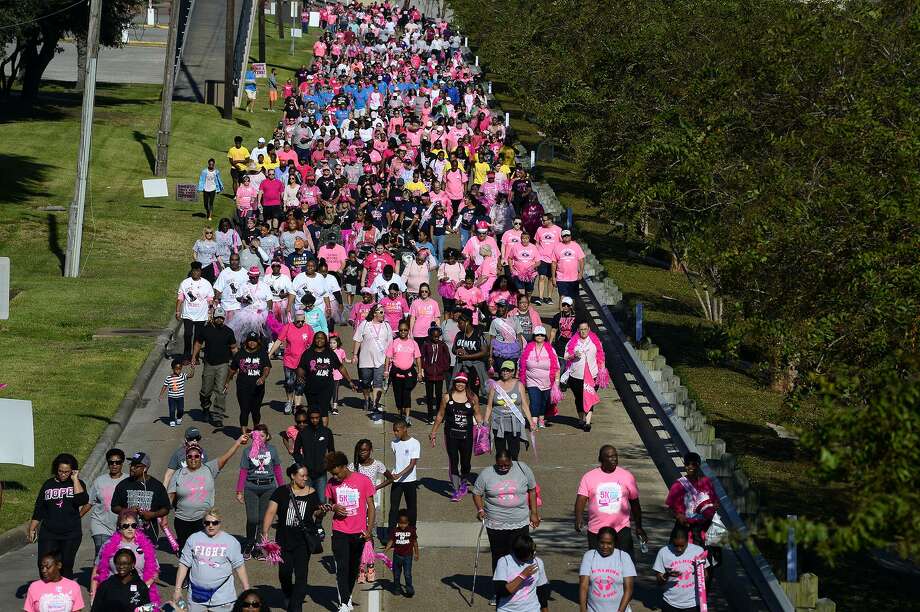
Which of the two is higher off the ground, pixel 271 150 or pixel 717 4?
pixel 717 4

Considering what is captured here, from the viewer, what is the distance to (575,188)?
161ft

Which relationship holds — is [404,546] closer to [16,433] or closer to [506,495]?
[506,495]

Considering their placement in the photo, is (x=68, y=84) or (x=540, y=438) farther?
(x=68, y=84)

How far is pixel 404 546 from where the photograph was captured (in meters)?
15.0

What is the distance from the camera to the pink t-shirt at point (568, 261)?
2622 centimetres

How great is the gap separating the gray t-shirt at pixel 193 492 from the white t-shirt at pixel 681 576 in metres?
4.72

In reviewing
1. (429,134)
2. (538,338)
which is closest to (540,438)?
(538,338)

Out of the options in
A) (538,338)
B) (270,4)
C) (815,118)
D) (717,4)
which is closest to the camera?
(538,338)

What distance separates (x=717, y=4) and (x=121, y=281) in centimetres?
1455

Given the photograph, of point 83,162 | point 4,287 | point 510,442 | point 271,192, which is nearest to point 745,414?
Answer: point 510,442

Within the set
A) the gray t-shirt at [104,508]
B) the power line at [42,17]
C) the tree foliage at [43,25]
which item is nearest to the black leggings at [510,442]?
the gray t-shirt at [104,508]

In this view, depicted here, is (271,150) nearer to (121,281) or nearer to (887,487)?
(121,281)

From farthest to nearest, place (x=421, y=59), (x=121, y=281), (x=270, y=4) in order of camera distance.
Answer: (x=270, y=4) → (x=421, y=59) → (x=121, y=281)

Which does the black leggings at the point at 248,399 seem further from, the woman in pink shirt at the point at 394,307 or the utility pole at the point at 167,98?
the utility pole at the point at 167,98
